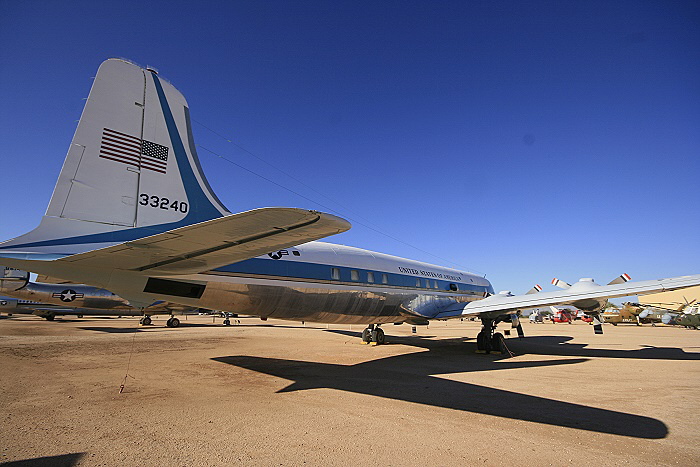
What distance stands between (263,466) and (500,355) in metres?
12.8

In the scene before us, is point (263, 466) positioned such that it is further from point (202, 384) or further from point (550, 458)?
point (202, 384)

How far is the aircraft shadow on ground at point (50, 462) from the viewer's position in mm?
3568

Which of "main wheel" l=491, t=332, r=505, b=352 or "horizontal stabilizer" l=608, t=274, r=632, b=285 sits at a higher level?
"horizontal stabilizer" l=608, t=274, r=632, b=285

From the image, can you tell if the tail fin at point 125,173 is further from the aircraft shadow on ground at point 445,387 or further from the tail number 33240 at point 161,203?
the aircraft shadow on ground at point 445,387

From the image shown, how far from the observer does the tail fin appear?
5.69 metres

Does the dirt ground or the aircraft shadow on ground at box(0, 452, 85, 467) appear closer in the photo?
the aircraft shadow on ground at box(0, 452, 85, 467)

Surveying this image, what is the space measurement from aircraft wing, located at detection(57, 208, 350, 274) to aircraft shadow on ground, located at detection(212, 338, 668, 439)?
363 centimetres

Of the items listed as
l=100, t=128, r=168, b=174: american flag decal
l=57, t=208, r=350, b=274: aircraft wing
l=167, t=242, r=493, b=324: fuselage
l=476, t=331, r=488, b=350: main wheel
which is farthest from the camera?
l=476, t=331, r=488, b=350: main wheel

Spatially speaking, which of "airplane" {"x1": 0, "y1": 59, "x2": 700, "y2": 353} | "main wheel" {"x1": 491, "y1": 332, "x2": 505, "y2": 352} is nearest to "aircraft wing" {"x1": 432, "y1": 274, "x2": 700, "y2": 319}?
"airplane" {"x1": 0, "y1": 59, "x2": 700, "y2": 353}

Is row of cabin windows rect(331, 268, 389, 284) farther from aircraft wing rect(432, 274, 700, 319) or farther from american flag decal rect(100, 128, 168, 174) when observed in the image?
american flag decal rect(100, 128, 168, 174)

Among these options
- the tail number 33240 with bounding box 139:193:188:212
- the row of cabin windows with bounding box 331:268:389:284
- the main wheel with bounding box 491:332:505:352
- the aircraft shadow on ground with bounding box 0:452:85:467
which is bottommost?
the aircraft shadow on ground with bounding box 0:452:85:467

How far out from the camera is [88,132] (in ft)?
19.6

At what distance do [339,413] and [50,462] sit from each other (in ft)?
11.8

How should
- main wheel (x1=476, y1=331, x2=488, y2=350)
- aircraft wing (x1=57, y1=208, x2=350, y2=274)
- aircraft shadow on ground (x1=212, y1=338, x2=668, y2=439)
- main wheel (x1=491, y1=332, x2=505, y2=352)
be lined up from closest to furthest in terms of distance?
aircraft wing (x1=57, y1=208, x2=350, y2=274) < aircraft shadow on ground (x1=212, y1=338, x2=668, y2=439) < main wheel (x1=491, y1=332, x2=505, y2=352) < main wheel (x1=476, y1=331, x2=488, y2=350)
